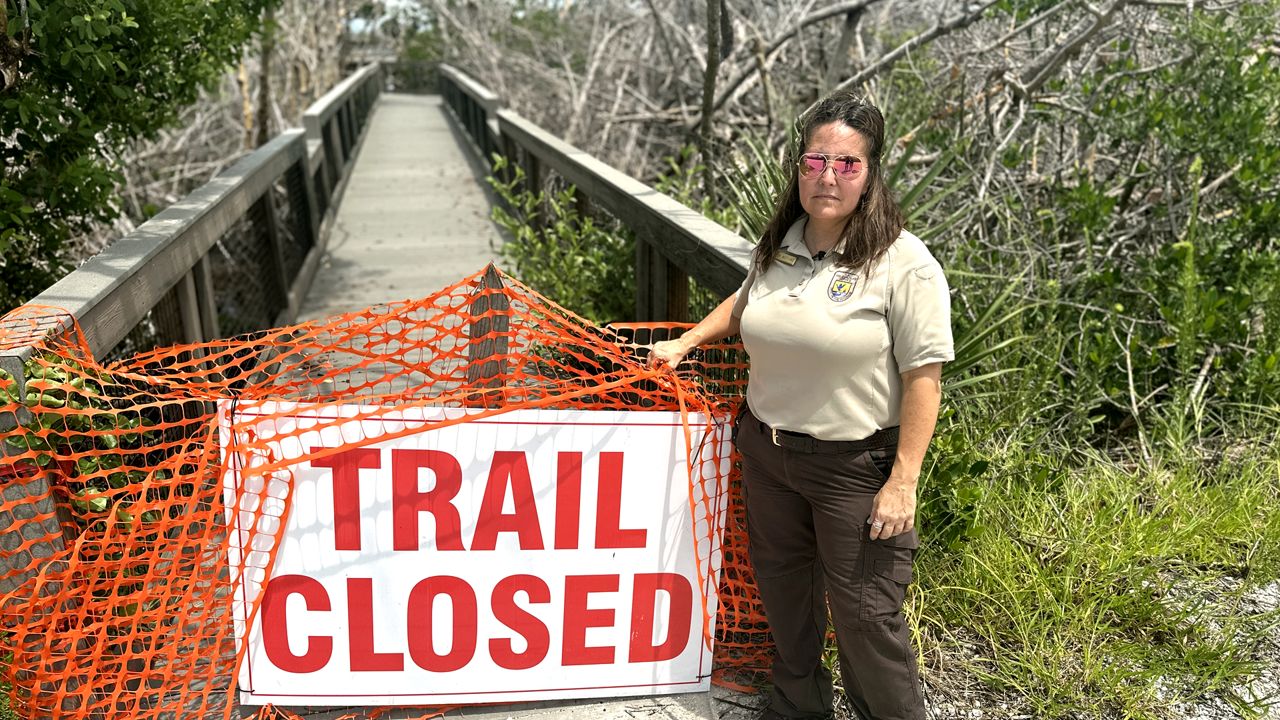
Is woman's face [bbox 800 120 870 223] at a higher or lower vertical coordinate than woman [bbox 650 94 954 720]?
higher

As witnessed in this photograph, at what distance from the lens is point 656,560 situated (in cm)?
262

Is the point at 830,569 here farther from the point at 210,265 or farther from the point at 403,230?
the point at 403,230

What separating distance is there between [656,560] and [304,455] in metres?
0.97

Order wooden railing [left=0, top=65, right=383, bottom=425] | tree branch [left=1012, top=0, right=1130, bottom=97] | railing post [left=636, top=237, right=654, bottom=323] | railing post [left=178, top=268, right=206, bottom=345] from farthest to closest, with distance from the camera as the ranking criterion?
tree branch [left=1012, top=0, right=1130, bottom=97] → railing post [left=636, top=237, right=654, bottom=323] → railing post [left=178, top=268, right=206, bottom=345] → wooden railing [left=0, top=65, right=383, bottom=425]

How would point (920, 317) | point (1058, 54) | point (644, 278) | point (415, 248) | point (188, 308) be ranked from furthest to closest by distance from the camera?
point (415, 248), point (1058, 54), point (644, 278), point (188, 308), point (920, 317)

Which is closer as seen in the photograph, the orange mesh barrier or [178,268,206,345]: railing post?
the orange mesh barrier

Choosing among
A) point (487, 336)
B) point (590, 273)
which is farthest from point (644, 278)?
point (487, 336)

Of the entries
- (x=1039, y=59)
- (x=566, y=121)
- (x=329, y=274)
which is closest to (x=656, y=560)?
(x=1039, y=59)

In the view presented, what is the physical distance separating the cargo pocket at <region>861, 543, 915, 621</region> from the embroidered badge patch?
23.0 inches

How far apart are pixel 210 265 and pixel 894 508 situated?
5.05 metres

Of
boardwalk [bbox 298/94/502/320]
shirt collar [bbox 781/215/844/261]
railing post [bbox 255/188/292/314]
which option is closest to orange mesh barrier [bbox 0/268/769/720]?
shirt collar [bbox 781/215/844/261]

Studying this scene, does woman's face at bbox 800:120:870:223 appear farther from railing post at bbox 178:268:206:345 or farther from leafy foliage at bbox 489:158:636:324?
leafy foliage at bbox 489:158:636:324

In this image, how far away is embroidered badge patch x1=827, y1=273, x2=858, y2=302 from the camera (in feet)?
6.95

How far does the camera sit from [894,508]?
2.12 meters
